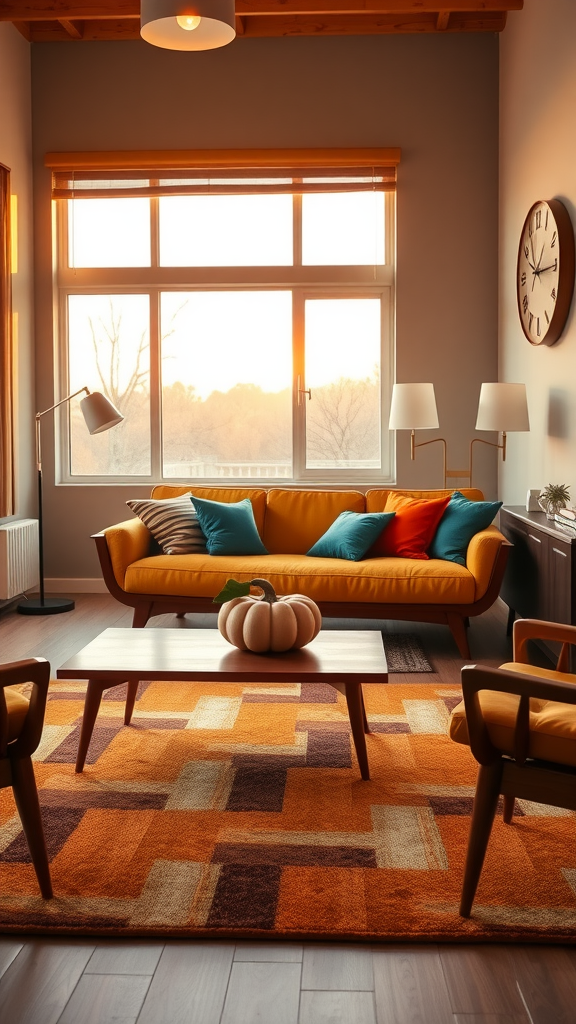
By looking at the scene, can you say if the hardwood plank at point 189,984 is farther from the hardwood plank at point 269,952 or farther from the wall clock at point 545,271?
the wall clock at point 545,271

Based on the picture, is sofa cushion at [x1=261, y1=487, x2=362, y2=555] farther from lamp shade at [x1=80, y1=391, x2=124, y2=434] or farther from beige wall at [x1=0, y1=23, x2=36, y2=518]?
beige wall at [x1=0, y1=23, x2=36, y2=518]

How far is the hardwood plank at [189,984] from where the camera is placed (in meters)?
1.82

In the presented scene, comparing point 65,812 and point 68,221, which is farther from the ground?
point 68,221

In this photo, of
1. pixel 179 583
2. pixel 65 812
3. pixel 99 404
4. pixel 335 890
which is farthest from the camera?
pixel 99 404

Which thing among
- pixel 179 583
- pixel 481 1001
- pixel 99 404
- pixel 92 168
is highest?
pixel 92 168

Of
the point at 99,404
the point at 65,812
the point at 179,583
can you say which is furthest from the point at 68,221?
the point at 65,812

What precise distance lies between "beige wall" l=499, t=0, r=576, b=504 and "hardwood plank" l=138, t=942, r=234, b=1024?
10.8 ft

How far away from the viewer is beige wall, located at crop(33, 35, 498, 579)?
21.0 feet

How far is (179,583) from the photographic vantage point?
15.9ft

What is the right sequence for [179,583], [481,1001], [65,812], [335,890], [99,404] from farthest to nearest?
[99,404] → [179,583] → [65,812] → [335,890] → [481,1001]

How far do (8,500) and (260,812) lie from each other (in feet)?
12.4

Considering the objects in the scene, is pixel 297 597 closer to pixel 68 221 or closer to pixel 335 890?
pixel 335 890

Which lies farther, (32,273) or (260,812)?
(32,273)

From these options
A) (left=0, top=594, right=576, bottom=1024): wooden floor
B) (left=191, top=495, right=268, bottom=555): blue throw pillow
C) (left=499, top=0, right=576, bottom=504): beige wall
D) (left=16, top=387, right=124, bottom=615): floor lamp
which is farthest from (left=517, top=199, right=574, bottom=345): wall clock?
(left=0, top=594, right=576, bottom=1024): wooden floor
